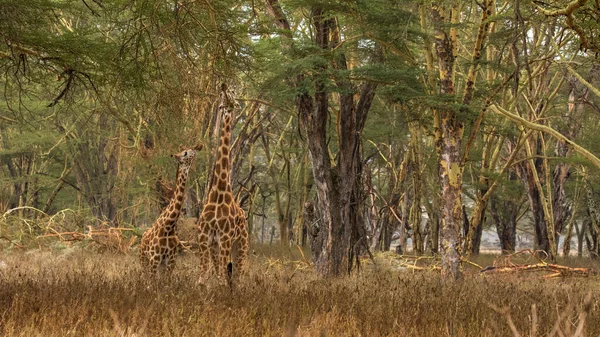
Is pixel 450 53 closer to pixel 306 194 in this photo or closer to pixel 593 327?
pixel 593 327

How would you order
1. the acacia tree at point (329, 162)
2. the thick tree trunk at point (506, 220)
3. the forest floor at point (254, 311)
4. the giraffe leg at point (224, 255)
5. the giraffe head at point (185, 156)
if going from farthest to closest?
1. the thick tree trunk at point (506, 220)
2. the acacia tree at point (329, 162)
3. the giraffe head at point (185, 156)
4. the giraffe leg at point (224, 255)
5. the forest floor at point (254, 311)

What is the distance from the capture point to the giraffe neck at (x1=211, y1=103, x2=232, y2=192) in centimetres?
752

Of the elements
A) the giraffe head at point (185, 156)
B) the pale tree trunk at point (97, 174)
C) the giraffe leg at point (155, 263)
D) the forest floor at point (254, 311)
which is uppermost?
the pale tree trunk at point (97, 174)

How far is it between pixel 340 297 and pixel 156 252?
2.35 meters

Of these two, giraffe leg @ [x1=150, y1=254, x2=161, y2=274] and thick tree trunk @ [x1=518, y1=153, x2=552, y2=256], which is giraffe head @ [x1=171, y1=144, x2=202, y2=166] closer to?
giraffe leg @ [x1=150, y1=254, x2=161, y2=274]

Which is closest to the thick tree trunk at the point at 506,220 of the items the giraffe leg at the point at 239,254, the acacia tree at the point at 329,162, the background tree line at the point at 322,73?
the background tree line at the point at 322,73

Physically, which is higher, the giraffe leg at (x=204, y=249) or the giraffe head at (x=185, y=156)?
the giraffe head at (x=185, y=156)

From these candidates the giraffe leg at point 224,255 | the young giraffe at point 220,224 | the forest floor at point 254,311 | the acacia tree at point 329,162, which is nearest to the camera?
the forest floor at point 254,311

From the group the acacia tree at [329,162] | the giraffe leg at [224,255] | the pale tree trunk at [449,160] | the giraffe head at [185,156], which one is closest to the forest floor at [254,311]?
the giraffe leg at [224,255]

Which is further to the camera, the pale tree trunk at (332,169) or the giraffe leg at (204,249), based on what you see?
A: the pale tree trunk at (332,169)

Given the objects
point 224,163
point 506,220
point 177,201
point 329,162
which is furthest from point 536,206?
point 177,201

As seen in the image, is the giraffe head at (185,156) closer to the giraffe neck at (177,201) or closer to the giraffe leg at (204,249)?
the giraffe neck at (177,201)

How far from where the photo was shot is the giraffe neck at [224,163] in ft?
24.7

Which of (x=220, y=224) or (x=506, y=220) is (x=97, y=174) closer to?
(x=506, y=220)
